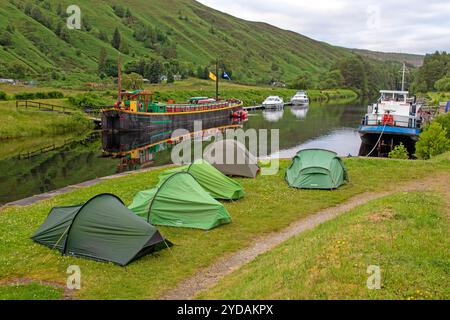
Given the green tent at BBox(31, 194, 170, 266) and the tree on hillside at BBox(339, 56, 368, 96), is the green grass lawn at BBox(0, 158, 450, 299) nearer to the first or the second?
the green tent at BBox(31, 194, 170, 266)

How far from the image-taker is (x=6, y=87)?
6150cm

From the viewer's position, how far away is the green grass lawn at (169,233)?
10656mm

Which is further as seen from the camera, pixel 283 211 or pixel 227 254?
pixel 283 211

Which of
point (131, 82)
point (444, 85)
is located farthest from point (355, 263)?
point (444, 85)

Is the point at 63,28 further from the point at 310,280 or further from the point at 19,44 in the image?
the point at 310,280

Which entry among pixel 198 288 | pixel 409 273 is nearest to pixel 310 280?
pixel 409 273

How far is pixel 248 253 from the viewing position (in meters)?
12.6

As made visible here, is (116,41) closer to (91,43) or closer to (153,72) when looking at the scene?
(91,43)

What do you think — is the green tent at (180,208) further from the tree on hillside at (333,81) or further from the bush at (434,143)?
the tree on hillside at (333,81)

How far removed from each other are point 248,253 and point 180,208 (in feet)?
10.4

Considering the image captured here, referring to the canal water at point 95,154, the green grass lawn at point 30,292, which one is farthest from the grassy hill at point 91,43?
the green grass lawn at point 30,292

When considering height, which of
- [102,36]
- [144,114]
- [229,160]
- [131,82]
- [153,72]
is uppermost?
[102,36]

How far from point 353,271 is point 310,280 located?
92 centimetres
